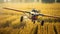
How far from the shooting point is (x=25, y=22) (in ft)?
7.80

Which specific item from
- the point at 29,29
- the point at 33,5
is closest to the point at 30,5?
the point at 33,5

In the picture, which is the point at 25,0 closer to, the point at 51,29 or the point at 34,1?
the point at 34,1

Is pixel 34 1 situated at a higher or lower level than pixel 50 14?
higher

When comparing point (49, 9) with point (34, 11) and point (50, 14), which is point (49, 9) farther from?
point (34, 11)

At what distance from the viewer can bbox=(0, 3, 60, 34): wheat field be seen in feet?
7.63

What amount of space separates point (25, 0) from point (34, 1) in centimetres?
17

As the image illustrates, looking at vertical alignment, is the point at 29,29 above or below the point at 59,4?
below

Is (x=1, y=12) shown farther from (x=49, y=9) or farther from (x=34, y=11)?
(x=49, y=9)

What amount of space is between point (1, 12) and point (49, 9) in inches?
34.7

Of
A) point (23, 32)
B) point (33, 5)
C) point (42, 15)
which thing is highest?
point (33, 5)

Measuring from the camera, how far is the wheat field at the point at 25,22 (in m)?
2.33

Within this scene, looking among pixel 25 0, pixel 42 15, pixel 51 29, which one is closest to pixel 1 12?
pixel 25 0

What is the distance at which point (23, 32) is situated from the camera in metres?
2.33

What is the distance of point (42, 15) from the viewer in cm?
236
